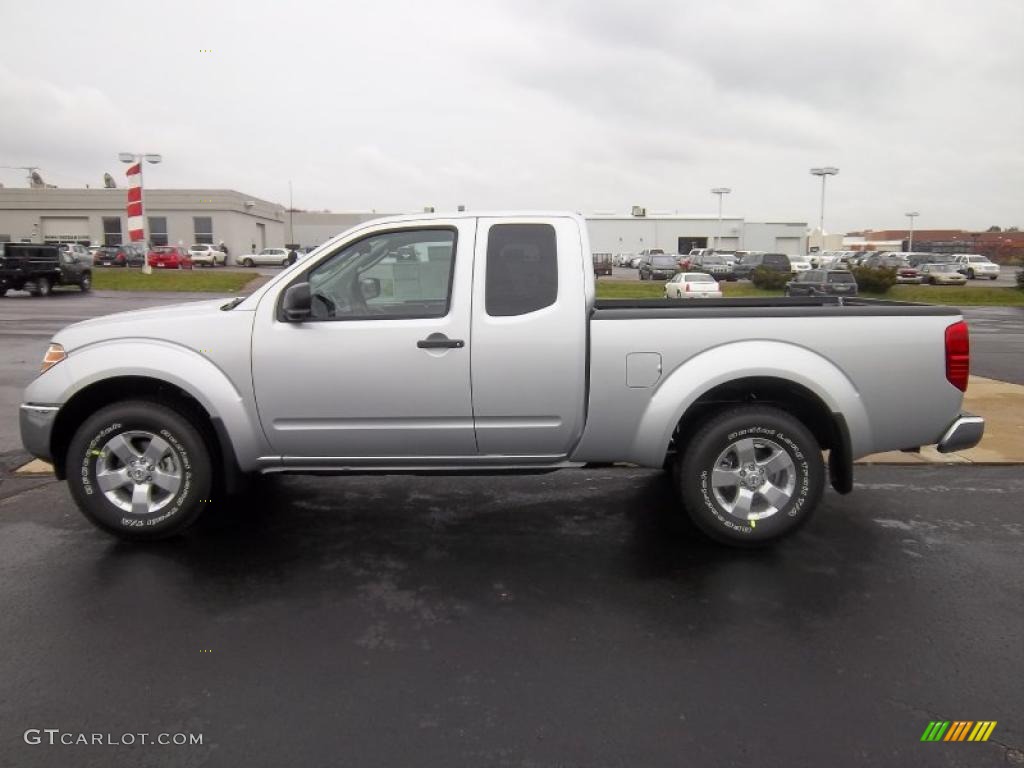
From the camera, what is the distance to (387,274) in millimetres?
4859

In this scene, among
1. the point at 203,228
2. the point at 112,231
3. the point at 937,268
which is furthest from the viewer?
the point at 112,231

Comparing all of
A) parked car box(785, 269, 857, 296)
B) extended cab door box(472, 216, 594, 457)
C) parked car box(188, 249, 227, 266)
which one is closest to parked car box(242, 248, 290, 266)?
parked car box(188, 249, 227, 266)

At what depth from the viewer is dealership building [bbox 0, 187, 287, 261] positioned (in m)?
66.7

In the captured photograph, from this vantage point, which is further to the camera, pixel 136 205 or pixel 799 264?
pixel 799 264

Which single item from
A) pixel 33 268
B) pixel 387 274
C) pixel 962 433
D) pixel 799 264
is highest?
pixel 799 264

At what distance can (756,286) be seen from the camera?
135 feet

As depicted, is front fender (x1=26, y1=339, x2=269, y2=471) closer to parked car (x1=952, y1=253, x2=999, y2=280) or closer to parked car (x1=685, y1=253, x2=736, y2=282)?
parked car (x1=685, y1=253, x2=736, y2=282)

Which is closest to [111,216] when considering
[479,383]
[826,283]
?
[826,283]

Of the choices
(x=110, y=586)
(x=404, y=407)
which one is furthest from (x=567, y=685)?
(x=110, y=586)

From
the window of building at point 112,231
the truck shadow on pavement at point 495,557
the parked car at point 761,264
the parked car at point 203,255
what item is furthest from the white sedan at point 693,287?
the window of building at point 112,231

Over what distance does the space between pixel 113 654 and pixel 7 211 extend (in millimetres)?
77564

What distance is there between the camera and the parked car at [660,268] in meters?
47.8

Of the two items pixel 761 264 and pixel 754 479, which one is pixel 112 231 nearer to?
pixel 761 264

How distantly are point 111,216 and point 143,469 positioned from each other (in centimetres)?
7302
